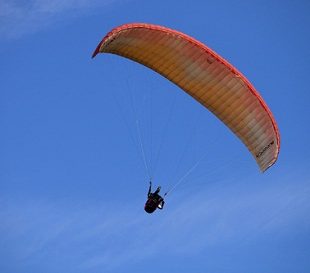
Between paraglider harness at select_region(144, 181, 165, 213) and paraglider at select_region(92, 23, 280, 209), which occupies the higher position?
paraglider at select_region(92, 23, 280, 209)

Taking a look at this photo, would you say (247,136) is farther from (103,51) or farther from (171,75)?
(103,51)

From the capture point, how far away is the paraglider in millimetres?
32750

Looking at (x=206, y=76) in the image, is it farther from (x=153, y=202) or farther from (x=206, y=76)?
(x=153, y=202)

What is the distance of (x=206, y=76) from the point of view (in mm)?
34031

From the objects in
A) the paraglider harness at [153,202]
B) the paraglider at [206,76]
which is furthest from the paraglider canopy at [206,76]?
the paraglider harness at [153,202]

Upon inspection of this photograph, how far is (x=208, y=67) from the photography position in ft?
110

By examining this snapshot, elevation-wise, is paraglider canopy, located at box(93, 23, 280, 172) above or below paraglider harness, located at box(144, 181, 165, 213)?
above

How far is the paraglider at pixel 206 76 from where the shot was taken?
32.8 metres

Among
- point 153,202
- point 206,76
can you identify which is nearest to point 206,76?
point 206,76

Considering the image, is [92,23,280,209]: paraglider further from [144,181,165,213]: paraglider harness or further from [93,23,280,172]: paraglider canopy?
[144,181,165,213]: paraglider harness

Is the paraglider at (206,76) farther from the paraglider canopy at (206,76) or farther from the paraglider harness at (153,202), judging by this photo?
the paraglider harness at (153,202)

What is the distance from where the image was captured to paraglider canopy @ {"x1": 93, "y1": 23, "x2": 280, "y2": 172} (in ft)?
108

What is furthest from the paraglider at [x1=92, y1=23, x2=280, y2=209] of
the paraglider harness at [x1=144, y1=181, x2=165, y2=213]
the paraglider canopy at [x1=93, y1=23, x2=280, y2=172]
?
the paraglider harness at [x1=144, y1=181, x2=165, y2=213]

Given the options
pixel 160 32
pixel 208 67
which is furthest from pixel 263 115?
pixel 160 32
